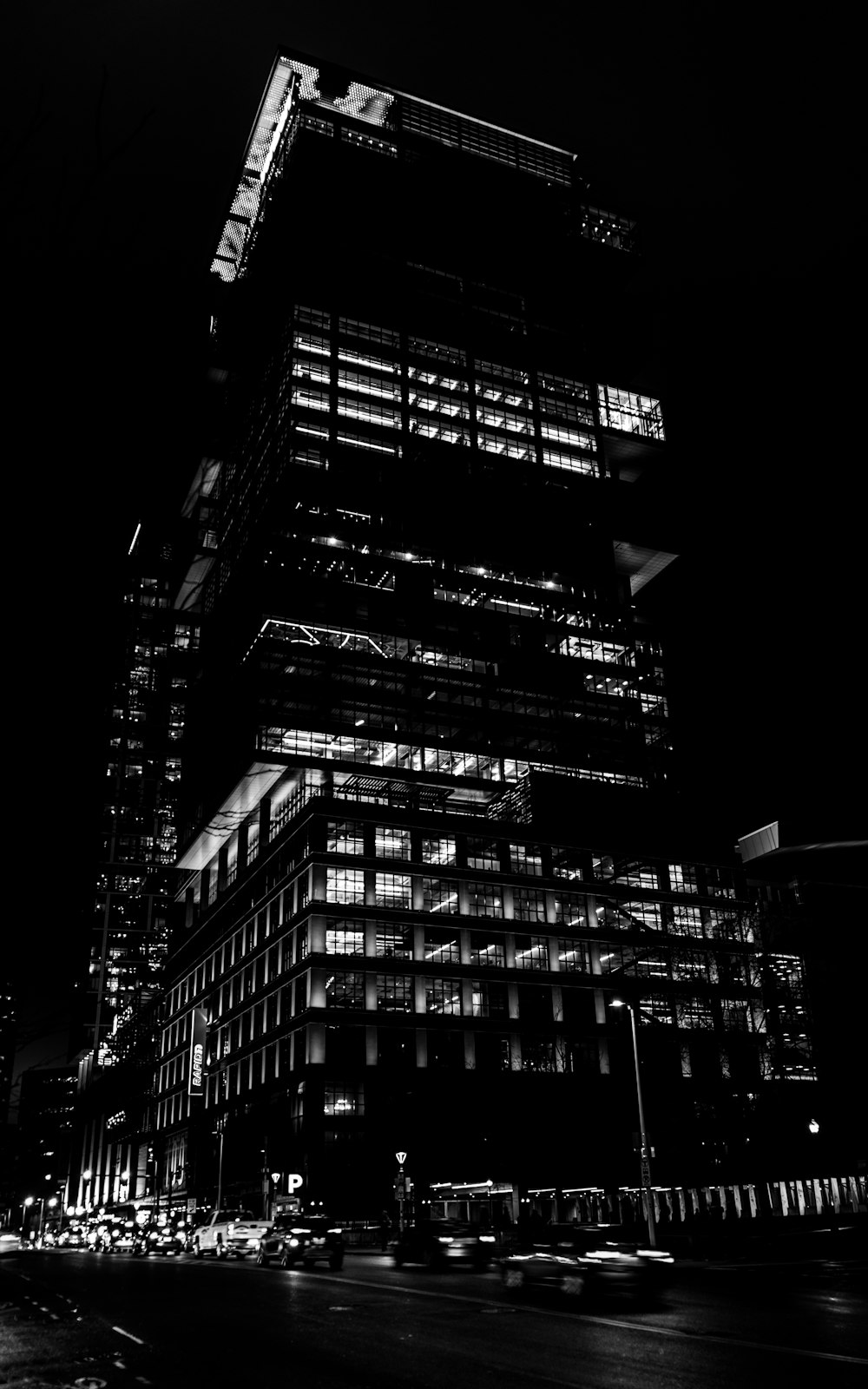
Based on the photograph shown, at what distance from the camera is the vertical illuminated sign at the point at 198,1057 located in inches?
4008

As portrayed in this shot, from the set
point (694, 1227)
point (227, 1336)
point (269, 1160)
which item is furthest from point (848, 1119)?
point (227, 1336)

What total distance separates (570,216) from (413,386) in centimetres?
5817

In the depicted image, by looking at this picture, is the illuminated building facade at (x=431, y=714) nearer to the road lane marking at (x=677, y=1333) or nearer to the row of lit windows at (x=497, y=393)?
the row of lit windows at (x=497, y=393)

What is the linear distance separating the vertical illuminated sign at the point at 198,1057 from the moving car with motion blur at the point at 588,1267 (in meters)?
85.6

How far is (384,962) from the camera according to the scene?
85188 mm

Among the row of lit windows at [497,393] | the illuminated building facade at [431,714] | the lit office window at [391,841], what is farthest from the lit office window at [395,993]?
the row of lit windows at [497,393]

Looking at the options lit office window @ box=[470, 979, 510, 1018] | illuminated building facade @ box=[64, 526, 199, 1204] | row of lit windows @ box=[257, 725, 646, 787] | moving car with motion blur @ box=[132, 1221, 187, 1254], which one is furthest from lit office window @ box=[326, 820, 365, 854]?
illuminated building facade @ box=[64, 526, 199, 1204]

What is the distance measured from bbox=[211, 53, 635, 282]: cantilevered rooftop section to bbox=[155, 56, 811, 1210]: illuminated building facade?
629 millimetres

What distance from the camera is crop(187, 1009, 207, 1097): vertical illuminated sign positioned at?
102m

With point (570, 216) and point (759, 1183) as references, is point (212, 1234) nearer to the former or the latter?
point (759, 1183)

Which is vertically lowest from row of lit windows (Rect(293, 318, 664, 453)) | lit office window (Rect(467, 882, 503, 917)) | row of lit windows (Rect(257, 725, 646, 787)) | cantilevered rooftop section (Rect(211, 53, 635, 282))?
lit office window (Rect(467, 882, 503, 917))

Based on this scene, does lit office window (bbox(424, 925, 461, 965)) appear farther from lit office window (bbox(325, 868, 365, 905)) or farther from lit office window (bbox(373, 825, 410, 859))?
lit office window (bbox(373, 825, 410, 859))

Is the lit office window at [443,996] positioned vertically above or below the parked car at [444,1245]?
above

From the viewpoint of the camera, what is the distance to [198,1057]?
339ft
